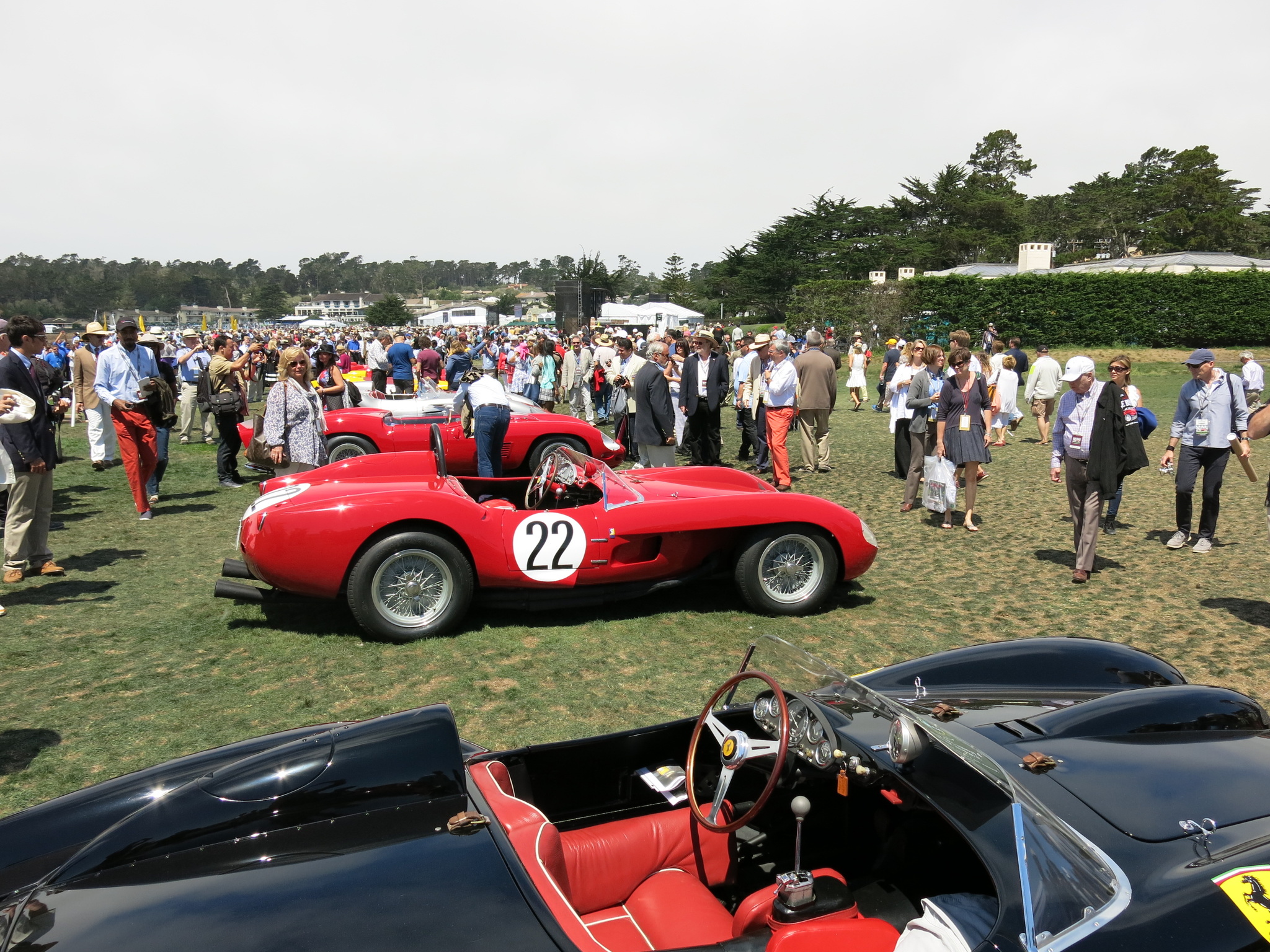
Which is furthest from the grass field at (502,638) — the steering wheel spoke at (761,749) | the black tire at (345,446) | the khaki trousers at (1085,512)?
the black tire at (345,446)

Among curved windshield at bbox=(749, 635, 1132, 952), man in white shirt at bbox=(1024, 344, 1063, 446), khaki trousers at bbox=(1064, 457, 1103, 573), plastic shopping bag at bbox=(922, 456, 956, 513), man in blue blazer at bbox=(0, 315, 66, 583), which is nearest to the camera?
curved windshield at bbox=(749, 635, 1132, 952)

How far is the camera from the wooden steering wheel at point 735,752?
2.62 m

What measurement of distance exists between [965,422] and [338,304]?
525ft

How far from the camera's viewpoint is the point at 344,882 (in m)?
2.31

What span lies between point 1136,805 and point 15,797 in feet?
14.5

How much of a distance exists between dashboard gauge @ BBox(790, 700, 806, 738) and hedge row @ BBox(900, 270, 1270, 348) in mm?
31818

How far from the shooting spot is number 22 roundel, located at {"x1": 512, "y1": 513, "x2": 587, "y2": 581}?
598 cm

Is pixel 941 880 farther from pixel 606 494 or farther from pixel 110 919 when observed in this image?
pixel 606 494

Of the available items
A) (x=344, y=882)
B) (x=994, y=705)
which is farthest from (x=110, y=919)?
(x=994, y=705)

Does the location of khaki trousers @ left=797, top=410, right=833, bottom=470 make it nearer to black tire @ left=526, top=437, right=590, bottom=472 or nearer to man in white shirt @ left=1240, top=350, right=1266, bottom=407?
black tire @ left=526, top=437, right=590, bottom=472

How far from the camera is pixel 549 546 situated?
602cm

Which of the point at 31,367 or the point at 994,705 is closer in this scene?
the point at 994,705

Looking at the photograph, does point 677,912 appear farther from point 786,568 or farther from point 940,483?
point 940,483

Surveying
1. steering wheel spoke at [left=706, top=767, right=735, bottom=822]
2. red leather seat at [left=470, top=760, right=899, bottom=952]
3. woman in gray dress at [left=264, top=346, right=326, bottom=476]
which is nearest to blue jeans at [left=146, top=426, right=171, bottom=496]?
woman in gray dress at [left=264, top=346, right=326, bottom=476]
